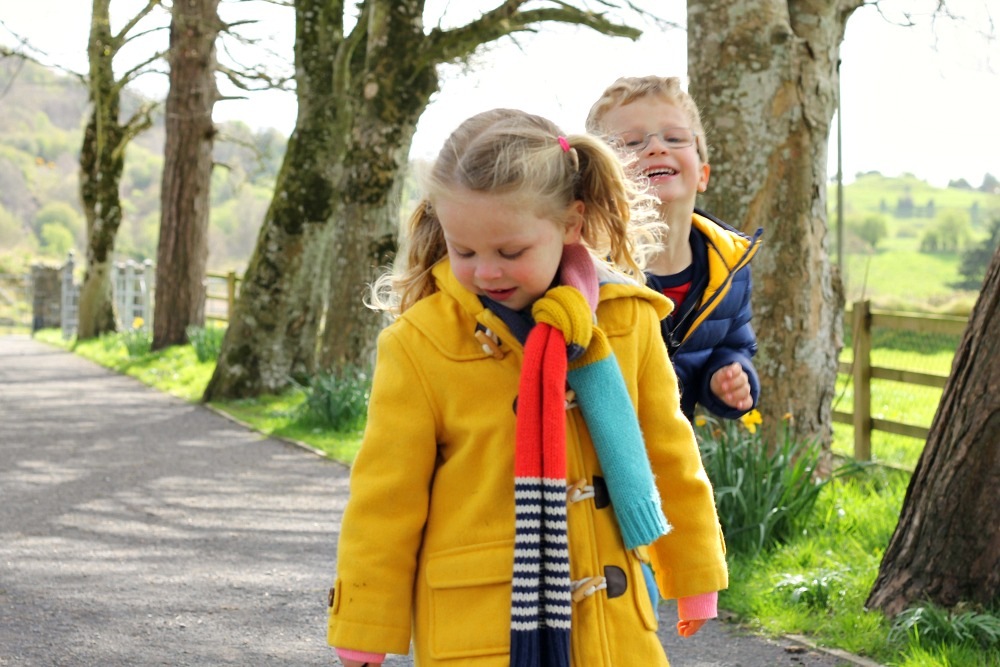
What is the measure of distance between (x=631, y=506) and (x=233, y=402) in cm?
1061

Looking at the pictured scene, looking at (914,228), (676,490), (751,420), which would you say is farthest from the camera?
(914,228)

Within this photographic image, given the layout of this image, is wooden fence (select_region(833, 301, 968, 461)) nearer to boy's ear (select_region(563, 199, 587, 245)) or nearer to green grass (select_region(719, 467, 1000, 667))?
green grass (select_region(719, 467, 1000, 667))

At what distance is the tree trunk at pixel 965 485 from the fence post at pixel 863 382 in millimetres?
4095

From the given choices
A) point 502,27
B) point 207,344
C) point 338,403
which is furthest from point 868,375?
point 207,344

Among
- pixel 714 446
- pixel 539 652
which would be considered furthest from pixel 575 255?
pixel 714 446

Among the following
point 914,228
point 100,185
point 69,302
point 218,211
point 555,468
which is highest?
point 218,211

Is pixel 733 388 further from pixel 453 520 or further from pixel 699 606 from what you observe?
pixel 453 520

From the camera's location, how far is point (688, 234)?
321cm

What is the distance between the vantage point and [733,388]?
10.00ft

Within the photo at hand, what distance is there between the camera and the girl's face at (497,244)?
2.20m

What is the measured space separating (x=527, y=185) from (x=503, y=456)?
0.49m

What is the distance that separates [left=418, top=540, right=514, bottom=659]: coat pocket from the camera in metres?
2.22

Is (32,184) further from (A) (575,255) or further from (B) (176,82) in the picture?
(A) (575,255)

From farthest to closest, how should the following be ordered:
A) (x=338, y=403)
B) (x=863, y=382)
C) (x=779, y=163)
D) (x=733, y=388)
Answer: (x=338, y=403), (x=863, y=382), (x=779, y=163), (x=733, y=388)
